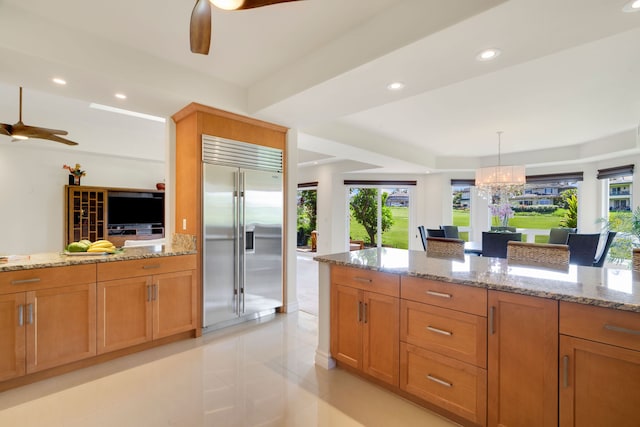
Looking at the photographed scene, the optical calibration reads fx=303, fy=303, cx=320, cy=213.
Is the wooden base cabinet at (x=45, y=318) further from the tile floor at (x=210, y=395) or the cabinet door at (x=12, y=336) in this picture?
the tile floor at (x=210, y=395)

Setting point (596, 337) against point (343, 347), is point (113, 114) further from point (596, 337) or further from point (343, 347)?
point (596, 337)

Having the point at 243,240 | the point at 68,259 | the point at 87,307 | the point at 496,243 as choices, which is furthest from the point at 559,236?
the point at 68,259

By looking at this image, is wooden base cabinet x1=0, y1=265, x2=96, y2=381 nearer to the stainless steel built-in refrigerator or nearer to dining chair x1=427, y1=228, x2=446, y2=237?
the stainless steel built-in refrigerator

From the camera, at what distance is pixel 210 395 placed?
210 cm

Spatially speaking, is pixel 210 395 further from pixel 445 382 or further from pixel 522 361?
pixel 522 361

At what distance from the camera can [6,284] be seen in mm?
2104

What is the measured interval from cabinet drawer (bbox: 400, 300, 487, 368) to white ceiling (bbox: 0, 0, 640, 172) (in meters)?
1.69

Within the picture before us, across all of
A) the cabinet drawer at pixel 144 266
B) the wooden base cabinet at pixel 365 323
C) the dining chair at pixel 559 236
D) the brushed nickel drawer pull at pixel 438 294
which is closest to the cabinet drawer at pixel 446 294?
the brushed nickel drawer pull at pixel 438 294

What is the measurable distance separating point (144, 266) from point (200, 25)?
2116 millimetres

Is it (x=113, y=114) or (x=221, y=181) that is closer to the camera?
(x=221, y=181)

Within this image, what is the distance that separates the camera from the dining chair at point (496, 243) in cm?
391

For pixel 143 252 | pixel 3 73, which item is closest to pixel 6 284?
pixel 143 252

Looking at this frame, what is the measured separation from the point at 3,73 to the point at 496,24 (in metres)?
3.51

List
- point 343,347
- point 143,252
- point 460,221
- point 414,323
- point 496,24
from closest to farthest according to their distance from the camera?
point 496,24
point 414,323
point 343,347
point 143,252
point 460,221
